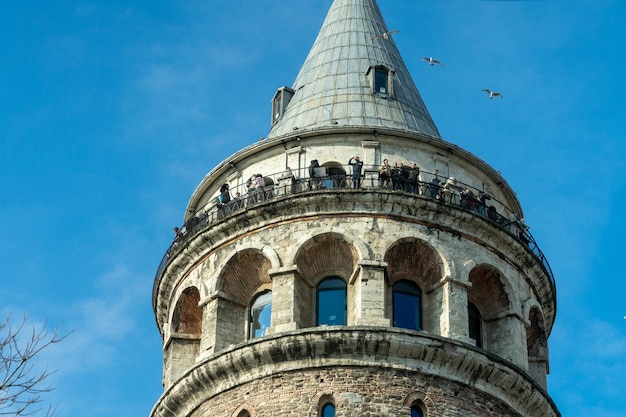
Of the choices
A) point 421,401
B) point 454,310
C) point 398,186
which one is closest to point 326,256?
point 398,186

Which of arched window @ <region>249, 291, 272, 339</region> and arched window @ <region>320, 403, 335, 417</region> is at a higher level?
arched window @ <region>249, 291, 272, 339</region>

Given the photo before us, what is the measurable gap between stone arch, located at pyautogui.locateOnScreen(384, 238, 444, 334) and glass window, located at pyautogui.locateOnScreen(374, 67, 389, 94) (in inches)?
251

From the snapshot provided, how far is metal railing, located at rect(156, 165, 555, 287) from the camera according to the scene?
3966cm

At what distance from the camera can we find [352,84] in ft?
144

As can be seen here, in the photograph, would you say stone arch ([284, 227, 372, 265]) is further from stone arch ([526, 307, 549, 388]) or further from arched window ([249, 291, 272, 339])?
stone arch ([526, 307, 549, 388])

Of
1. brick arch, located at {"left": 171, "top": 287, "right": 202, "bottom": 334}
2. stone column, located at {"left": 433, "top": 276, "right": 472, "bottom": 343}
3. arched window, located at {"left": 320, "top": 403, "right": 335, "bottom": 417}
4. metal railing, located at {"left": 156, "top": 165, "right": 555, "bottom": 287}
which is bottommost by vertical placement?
arched window, located at {"left": 320, "top": 403, "right": 335, "bottom": 417}

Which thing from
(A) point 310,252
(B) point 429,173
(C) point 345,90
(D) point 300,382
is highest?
(C) point 345,90

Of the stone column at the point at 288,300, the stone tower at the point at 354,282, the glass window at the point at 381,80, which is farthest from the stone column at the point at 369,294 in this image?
the glass window at the point at 381,80

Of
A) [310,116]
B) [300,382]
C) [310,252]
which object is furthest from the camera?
[310,116]

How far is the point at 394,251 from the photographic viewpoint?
38.8 m

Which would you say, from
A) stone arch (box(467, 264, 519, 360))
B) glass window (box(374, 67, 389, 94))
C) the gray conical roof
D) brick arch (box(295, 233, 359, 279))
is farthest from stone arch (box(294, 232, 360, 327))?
glass window (box(374, 67, 389, 94))

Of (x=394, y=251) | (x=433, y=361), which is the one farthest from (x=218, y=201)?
(x=433, y=361)

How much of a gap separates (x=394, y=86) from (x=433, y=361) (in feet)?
33.1

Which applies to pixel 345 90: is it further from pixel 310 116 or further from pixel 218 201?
pixel 218 201
